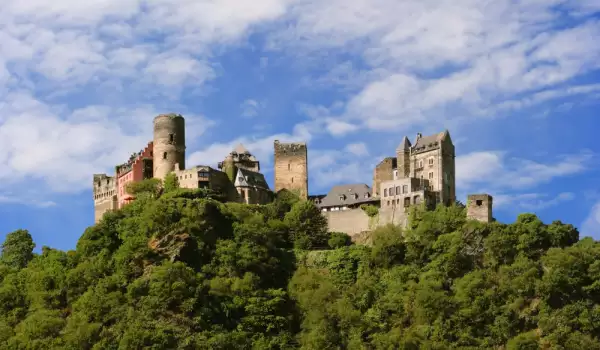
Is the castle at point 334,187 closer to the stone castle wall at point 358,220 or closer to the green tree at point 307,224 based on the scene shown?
the stone castle wall at point 358,220

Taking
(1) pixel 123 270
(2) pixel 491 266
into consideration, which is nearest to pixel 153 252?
(1) pixel 123 270

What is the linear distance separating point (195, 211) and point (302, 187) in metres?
16.1

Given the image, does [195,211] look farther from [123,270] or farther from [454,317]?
[454,317]

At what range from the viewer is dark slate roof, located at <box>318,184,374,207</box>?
95312mm

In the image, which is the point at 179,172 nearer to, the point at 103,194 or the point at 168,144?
the point at 168,144

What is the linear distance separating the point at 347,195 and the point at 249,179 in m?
9.10

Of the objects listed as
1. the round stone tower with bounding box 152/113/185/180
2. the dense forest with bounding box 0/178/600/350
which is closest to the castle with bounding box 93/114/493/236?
the round stone tower with bounding box 152/113/185/180

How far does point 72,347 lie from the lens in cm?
7306

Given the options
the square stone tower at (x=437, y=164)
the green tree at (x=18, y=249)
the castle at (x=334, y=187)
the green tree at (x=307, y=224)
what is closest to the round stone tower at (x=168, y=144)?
the castle at (x=334, y=187)

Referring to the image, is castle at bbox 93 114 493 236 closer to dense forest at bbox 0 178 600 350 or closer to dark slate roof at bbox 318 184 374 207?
dark slate roof at bbox 318 184 374 207

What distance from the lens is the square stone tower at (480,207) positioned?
282 feet

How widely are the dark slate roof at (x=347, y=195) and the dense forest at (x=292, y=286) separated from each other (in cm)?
753

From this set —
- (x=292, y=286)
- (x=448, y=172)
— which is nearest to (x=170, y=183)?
(x=292, y=286)

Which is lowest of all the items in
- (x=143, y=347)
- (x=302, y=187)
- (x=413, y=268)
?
(x=143, y=347)
